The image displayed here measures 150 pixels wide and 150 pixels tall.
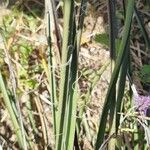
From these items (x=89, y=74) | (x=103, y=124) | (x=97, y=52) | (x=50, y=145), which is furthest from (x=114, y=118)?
(x=97, y=52)

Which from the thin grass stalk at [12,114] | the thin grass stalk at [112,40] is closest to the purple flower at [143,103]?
the thin grass stalk at [112,40]

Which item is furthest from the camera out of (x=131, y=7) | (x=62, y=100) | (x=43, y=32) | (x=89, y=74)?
(x=43, y=32)

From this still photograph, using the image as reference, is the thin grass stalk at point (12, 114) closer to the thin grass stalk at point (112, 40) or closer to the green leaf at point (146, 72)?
the thin grass stalk at point (112, 40)

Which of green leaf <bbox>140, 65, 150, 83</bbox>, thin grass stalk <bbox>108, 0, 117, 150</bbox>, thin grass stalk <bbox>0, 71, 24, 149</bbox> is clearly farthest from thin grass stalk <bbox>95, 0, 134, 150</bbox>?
green leaf <bbox>140, 65, 150, 83</bbox>

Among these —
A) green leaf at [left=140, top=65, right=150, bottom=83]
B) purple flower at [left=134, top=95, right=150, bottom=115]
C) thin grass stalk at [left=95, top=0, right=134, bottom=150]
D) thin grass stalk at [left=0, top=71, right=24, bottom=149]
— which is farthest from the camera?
green leaf at [left=140, top=65, right=150, bottom=83]

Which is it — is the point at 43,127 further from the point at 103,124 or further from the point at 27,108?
the point at 103,124

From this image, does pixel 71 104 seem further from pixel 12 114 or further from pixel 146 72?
pixel 146 72

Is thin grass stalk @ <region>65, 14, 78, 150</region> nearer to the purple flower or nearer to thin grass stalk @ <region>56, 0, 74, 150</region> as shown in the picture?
thin grass stalk @ <region>56, 0, 74, 150</region>

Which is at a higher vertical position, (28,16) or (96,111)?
(28,16)
